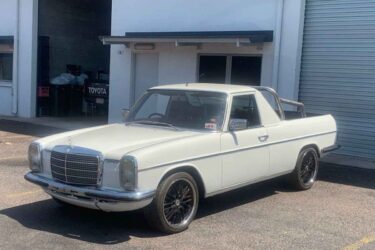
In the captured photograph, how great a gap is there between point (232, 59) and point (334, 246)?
8.26 meters

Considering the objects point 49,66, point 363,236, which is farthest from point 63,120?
point 363,236

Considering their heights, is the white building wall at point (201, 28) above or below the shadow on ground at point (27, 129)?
above

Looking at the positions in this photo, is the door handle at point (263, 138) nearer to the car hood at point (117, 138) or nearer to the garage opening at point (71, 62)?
the car hood at point (117, 138)

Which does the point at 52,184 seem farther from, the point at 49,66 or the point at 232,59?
the point at 49,66

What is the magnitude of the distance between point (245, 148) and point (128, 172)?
6.01 ft

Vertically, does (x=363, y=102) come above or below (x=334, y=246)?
above

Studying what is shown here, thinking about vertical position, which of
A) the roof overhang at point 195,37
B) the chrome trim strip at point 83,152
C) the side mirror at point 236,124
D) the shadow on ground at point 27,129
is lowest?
the shadow on ground at point 27,129

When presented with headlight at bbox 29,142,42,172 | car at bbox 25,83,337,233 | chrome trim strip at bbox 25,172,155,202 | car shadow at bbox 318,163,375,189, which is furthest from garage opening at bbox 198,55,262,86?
chrome trim strip at bbox 25,172,155,202

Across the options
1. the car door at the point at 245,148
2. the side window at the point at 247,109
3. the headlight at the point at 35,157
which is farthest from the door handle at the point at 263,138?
the headlight at the point at 35,157

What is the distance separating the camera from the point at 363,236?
6.21 m

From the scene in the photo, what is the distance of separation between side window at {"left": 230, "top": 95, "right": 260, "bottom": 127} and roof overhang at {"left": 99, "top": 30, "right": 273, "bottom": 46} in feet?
16.0

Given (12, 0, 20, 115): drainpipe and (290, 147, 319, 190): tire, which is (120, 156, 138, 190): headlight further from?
(12, 0, 20, 115): drainpipe

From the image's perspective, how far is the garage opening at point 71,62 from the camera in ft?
60.2

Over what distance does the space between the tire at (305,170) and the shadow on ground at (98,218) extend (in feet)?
0.63
